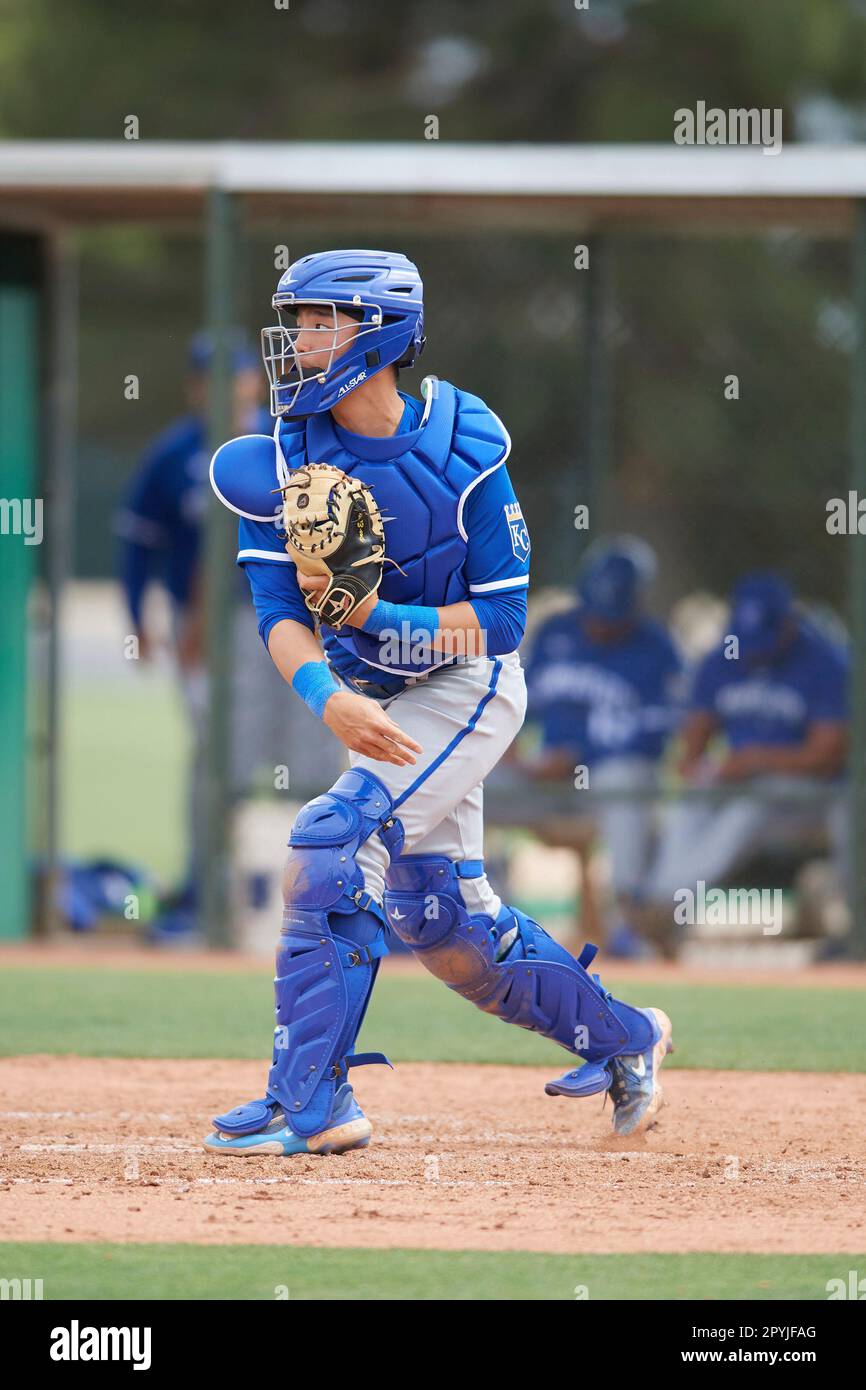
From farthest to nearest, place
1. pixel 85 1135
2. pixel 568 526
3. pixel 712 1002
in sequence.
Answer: pixel 568 526 < pixel 712 1002 < pixel 85 1135

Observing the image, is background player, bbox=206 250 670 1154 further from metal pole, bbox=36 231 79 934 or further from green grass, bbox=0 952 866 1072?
metal pole, bbox=36 231 79 934

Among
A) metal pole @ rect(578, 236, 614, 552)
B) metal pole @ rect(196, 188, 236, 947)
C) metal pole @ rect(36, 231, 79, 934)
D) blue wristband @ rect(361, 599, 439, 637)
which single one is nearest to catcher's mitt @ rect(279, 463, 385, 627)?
blue wristband @ rect(361, 599, 439, 637)

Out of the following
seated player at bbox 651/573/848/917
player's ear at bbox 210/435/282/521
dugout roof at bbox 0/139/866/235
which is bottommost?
seated player at bbox 651/573/848/917

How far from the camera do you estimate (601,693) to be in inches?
352

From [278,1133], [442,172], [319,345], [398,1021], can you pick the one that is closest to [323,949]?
[278,1133]

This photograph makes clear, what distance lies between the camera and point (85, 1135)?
15.3 ft

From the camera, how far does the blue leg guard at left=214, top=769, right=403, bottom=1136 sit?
4168 millimetres

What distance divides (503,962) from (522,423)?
750 centimetres

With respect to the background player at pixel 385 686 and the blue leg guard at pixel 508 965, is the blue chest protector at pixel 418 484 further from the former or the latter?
the blue leg guard at pixel 508 965

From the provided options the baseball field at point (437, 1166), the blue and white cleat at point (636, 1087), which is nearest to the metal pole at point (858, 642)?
the baseball field at point (437, 1166)

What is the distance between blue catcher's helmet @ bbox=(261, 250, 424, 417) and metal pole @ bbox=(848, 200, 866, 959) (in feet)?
14.0

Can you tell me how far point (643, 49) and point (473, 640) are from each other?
52.9 ft
